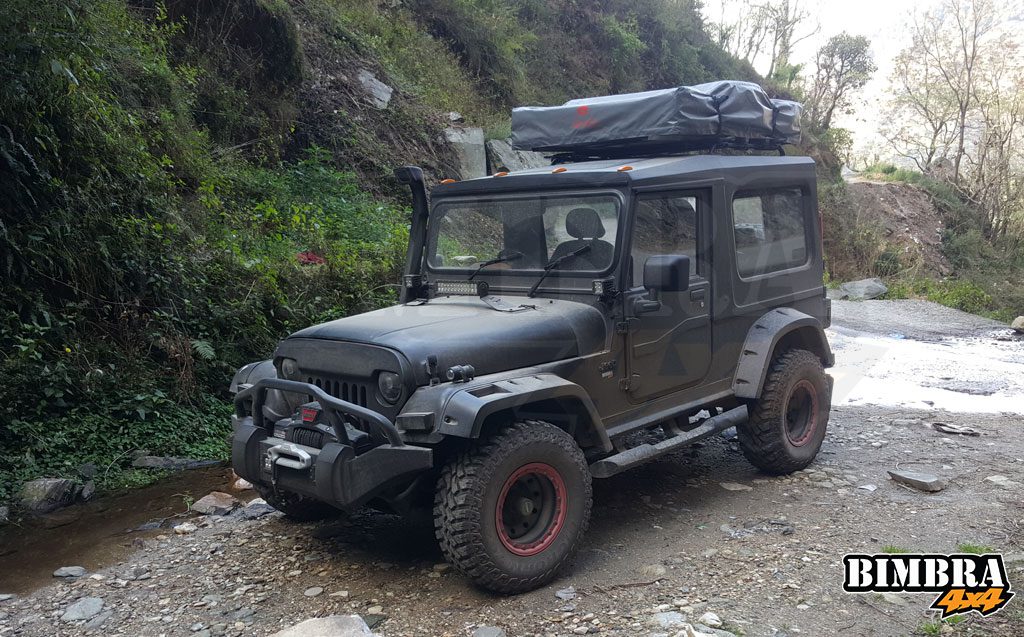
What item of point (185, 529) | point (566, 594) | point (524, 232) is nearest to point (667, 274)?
point (524, 232)

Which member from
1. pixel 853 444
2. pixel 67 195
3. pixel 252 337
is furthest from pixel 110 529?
pixel 853 444

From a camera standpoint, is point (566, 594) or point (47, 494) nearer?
point (566, 594)

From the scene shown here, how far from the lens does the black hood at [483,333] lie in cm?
388

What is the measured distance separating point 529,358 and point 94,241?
13.8 feet

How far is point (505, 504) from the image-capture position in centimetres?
394

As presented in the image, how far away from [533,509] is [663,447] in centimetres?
97

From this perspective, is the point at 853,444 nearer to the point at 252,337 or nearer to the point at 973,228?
the point at 252,337

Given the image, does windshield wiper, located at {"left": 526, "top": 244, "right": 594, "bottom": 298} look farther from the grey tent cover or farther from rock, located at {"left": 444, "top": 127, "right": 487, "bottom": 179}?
rock, located at {"left": 444, "top": 127, "right": 487, "bottom": 179}

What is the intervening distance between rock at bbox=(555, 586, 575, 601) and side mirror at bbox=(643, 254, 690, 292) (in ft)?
5.15

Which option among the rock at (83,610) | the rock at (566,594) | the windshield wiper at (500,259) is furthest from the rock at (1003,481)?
the rock at (83,610)

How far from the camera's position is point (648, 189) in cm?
455

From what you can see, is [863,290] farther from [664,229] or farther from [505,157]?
[664,229]

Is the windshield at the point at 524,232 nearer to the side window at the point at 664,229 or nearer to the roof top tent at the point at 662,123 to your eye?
the side window at the point at 664,229

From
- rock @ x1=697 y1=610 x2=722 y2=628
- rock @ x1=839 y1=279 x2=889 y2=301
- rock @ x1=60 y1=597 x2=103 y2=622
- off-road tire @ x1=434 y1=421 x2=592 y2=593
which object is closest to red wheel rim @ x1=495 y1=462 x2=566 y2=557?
off-road tire @ x1=434 y1=421 x2=592 y2=593
